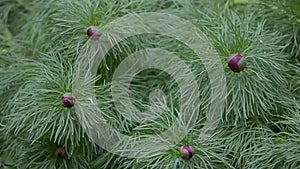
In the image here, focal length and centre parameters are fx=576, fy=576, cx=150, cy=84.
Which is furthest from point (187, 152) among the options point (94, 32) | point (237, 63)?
point (94, 32)

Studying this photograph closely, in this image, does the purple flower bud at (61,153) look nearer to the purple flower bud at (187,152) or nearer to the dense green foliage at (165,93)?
the dense green foliage at (165,93)

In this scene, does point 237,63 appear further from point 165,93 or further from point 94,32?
point 94,32

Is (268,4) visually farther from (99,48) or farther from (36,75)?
(36,75)

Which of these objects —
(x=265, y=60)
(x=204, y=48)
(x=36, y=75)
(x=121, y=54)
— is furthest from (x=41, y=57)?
(x=265, y=60)

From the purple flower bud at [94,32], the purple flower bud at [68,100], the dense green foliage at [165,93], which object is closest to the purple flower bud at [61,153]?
the dense green foliage at [165,93]

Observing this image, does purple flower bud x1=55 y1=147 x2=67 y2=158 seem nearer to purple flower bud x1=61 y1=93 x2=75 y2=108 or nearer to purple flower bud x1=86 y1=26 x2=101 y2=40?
purple flower bud x1=61 y1=93 x2=75 y2=108

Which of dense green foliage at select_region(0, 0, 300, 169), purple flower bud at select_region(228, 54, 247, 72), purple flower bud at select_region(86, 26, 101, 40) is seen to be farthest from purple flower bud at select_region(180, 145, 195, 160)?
purple flower bud at select_region(86, 26, 101, 40)
